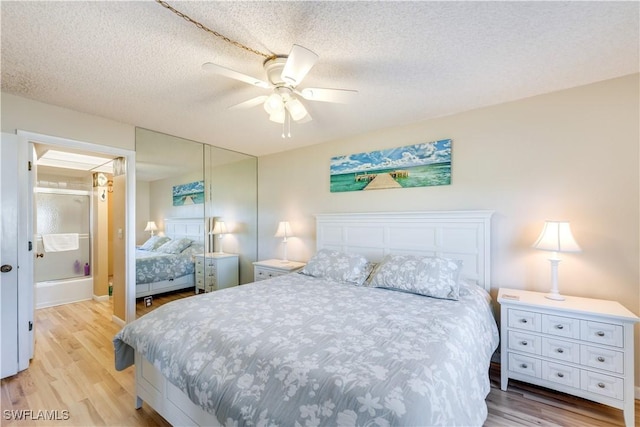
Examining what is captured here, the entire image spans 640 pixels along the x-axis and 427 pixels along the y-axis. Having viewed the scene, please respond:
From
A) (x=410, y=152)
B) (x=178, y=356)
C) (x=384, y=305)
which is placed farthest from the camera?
(x=410, y=152)

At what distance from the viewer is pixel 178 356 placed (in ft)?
5.01

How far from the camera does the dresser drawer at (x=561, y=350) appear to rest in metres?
1.90

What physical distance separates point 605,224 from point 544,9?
173 cm

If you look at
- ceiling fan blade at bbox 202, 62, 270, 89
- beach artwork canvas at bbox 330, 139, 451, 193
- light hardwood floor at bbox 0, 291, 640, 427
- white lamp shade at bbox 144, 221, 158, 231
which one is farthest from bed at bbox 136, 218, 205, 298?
ceiling fan blade at bbox 202, 62, 270, 89

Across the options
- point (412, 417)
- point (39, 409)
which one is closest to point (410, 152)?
point (412, 417)

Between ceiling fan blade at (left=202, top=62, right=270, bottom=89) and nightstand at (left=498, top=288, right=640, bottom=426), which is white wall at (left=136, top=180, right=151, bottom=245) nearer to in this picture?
ceiling fan blade at (left=202, top=62, right=270, bottom=89)

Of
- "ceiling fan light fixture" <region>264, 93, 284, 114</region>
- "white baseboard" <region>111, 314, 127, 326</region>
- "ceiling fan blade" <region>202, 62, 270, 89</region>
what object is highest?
"ceiling fan blade" <region>202, 62, 270, 89</region>

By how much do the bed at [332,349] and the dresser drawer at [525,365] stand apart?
0.53 ft

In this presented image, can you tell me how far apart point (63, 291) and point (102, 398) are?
3313 millimetres

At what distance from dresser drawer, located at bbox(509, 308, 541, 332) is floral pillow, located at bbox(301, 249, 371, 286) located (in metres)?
1.24

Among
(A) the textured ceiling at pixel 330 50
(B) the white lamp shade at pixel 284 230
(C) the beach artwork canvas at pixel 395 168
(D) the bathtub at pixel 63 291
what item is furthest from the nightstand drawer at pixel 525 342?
(D) the bathtub at pixel 63 291

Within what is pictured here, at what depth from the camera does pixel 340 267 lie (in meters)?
2.88

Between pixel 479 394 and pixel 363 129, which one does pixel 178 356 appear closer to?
pixel 479 394

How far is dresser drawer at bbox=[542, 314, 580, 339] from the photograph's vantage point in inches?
74.9
